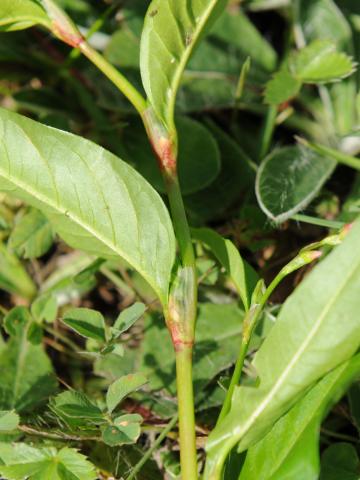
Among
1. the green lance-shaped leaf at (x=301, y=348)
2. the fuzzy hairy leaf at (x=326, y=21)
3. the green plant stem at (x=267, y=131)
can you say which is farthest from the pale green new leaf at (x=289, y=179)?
the green lance-shaped leaf at (x=301, y=348)

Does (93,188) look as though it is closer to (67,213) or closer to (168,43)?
(67,213)

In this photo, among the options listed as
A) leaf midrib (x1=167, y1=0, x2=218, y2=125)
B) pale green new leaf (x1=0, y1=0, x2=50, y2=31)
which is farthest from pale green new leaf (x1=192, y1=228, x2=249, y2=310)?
pale green new leaf (x1=0, y1=0, x2=50, y2=31)

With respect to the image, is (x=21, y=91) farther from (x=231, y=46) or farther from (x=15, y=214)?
(x=231, y=46)

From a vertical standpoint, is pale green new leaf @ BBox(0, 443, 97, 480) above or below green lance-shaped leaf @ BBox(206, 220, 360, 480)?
below

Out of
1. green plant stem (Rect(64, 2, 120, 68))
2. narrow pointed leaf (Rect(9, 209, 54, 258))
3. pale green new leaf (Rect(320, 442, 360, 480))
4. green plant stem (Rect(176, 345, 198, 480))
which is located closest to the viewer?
green plant stem (Rect(176, 345, 198, 480))

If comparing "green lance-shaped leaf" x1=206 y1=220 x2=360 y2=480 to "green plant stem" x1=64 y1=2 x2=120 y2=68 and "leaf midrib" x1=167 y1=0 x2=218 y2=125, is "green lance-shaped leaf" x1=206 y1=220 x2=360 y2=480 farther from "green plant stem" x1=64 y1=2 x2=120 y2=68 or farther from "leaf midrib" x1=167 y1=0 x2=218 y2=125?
"green plant stem" x1=64 y1=2 x2=120 y2=68

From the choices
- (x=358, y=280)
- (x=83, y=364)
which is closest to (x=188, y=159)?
(x=83, y=364)
